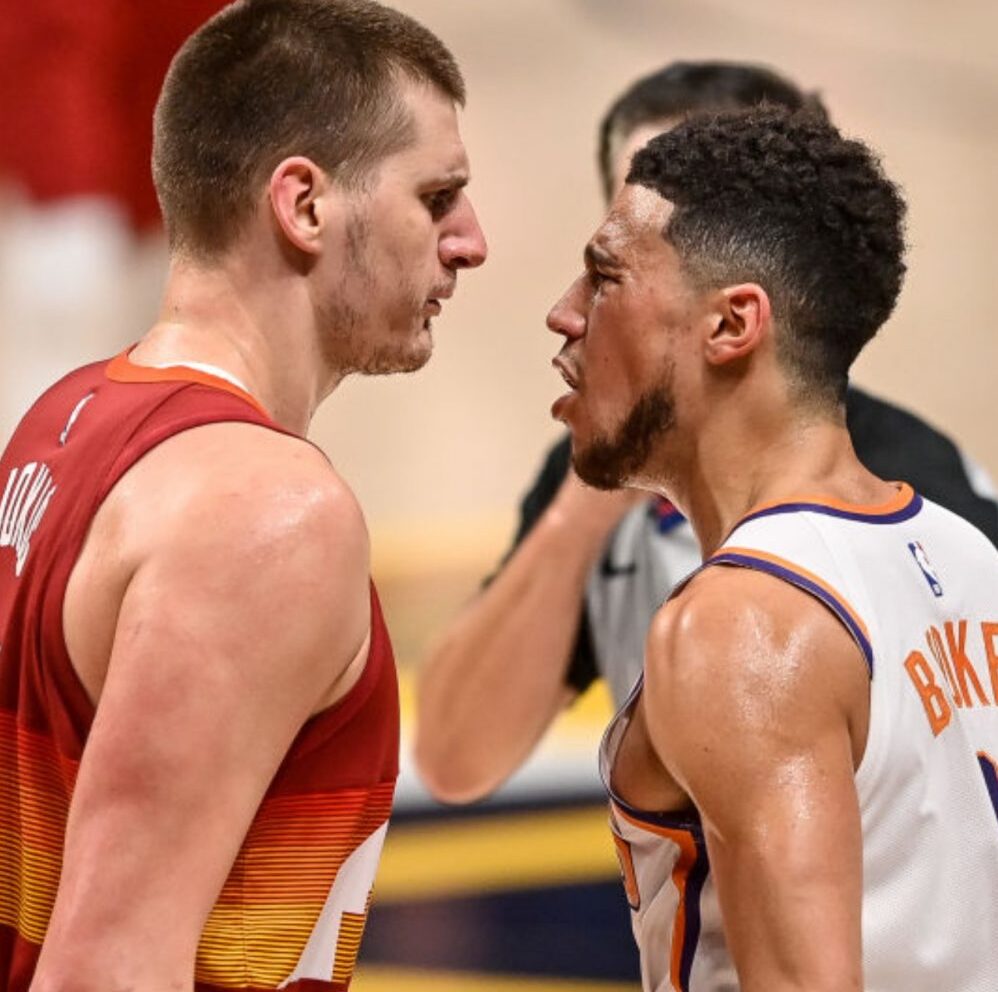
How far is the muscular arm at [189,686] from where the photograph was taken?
2137mm

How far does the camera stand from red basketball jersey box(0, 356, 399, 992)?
2.31m

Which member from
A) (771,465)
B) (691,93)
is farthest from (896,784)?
(691,93)

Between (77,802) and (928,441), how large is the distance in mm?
1812

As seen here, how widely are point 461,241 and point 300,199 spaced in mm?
256

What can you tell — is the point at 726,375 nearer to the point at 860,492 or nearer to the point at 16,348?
the point at 860,492

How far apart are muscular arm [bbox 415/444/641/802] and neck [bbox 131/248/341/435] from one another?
1326 millimetres

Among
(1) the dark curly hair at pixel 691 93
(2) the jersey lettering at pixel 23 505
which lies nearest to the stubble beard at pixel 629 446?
(2) the jersey lettering at pixel 23 505

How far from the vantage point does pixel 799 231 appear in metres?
2.63

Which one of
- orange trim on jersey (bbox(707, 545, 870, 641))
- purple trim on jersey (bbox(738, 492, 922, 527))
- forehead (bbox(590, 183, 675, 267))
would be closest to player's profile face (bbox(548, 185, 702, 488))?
forehead (bbox(590, 183, 675, 267))

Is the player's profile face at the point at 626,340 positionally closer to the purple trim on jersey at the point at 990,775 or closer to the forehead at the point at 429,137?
the forehead at the point at 429,137

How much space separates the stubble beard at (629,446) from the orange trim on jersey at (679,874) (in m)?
0.52

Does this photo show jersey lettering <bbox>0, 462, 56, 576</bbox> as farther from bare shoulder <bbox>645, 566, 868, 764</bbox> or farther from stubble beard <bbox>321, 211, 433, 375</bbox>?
bare shoulder <bbox>645, 566, 868, 764</bbox>

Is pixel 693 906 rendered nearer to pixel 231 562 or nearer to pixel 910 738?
pixel 910 738

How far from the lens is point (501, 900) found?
5.93 m
